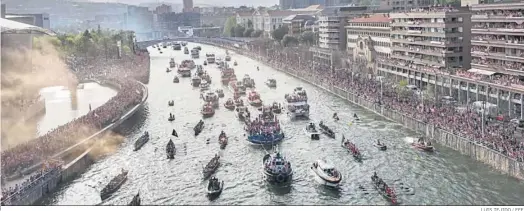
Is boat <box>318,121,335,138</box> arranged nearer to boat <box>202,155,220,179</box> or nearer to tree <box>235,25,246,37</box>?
boat <box>202,155,220,179</box>

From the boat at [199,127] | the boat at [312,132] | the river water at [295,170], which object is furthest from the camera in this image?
the boat at [199,127]

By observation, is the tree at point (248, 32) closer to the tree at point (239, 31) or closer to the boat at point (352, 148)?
the tree at point (239, 31)

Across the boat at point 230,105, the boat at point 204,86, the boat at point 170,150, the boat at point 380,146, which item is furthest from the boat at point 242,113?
the boat at point 204,86

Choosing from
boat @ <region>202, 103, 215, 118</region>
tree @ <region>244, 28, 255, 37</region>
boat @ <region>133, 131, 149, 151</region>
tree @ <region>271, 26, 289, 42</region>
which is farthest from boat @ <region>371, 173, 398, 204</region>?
tree @ <region>244, 28, 255, 37</region>

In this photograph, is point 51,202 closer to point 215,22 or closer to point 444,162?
point 444,162

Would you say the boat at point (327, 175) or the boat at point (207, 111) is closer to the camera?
the boat at point (327, 175)

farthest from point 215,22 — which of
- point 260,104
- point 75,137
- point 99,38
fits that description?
point 75,137
